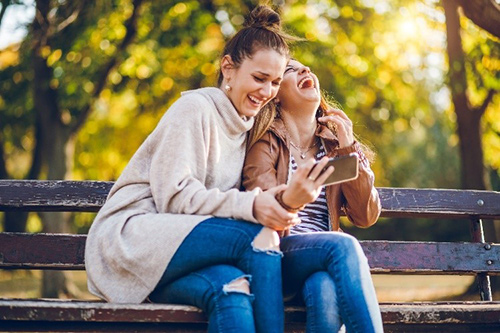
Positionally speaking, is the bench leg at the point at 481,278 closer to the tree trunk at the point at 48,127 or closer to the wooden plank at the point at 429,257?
the wooden plank at the point at 429,257

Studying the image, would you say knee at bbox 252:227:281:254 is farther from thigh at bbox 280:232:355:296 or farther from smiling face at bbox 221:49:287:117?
smiling face at bbox 221:49:287:117

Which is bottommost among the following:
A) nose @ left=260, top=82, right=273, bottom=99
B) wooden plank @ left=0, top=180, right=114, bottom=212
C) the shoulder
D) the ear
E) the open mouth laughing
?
wooden plank @ left=0, top=180, right=114, bottom=212

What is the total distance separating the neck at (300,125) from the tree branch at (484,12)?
7.88 feet

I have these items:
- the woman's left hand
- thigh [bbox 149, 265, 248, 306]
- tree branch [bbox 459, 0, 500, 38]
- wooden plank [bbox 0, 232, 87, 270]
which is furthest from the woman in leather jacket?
tree branch [bbox 459, 0, 500, 38]

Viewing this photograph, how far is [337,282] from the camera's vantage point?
304 cm

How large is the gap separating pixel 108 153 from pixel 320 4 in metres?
6.80

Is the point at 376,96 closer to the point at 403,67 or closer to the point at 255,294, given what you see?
the point at 403,67

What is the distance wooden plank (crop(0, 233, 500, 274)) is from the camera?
3883 millimetres

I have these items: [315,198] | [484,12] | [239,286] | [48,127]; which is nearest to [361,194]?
[315,198]

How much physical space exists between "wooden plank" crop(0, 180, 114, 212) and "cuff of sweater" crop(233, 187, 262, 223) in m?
1.18

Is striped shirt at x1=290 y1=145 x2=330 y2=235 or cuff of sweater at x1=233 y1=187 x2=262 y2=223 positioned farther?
striped shirt at x1=290 y1=145 x2=330 y2=235

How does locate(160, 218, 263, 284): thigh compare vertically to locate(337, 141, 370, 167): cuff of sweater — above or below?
below

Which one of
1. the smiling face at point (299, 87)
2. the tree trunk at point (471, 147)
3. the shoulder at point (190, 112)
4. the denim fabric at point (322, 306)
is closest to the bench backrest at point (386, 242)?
the smiling face at point (299, 87)

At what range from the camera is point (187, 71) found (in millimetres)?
14445
